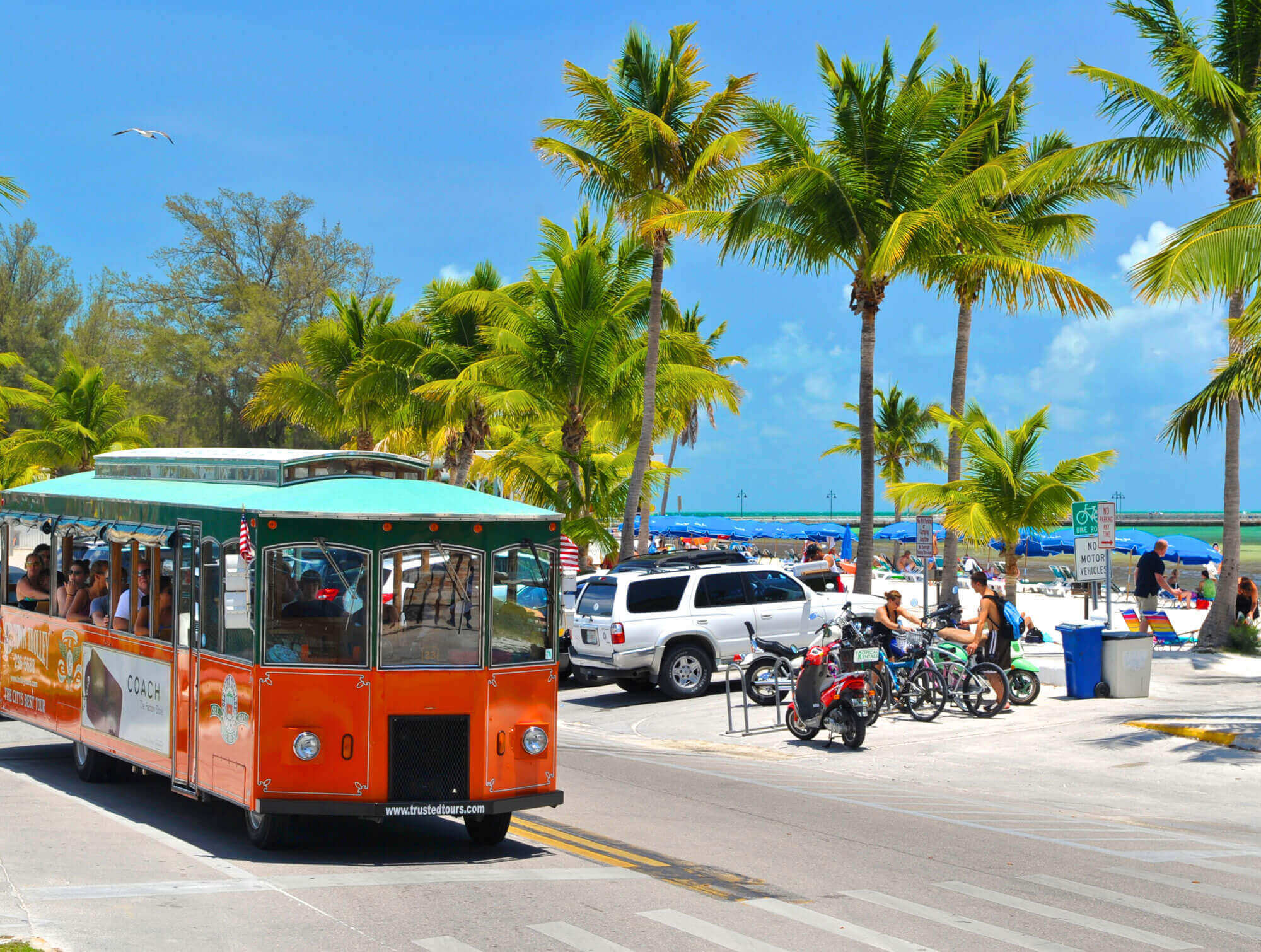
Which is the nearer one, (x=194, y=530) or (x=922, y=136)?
(x=194, y=530)

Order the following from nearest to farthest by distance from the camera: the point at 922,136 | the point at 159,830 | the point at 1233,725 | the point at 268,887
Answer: the point at 268,887
the point at 159,830
the point at 1233,725
the point at 922,136

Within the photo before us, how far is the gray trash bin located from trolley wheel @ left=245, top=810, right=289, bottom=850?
12534 mm

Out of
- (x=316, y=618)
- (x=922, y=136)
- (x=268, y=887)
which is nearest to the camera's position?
(x=268, y=887)

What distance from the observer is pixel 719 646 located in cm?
1967

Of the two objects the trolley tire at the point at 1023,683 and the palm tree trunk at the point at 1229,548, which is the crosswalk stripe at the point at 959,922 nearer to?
the trolley tire at the point at 1023,683

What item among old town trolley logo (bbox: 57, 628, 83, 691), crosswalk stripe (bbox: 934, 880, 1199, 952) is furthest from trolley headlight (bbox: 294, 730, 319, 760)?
crosswalk stripe (bbox: 934, 880, 1199, 952)

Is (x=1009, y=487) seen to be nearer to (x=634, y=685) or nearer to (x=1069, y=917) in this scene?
(x=634, y=685)

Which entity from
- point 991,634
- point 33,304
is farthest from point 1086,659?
point 33,304

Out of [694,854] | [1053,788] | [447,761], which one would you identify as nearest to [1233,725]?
[1053,788]

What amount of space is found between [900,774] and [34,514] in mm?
9445

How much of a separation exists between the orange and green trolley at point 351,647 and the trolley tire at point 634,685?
33.2 feet

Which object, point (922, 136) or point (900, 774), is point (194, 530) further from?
point (922, 136)

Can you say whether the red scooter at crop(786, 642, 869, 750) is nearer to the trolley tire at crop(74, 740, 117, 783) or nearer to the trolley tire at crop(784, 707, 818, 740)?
the trolley tire at crop(784, 707, 818, 740)

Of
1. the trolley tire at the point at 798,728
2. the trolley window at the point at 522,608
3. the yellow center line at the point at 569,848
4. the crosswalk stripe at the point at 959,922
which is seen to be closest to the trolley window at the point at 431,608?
the trolley window at the point at 522,608
